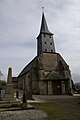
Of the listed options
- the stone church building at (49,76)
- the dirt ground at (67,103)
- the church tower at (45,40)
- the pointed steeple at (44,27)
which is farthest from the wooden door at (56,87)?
the pointed steeple at (44,27)

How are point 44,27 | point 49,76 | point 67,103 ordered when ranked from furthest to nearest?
point 44,27, point 49,76, point 67,103

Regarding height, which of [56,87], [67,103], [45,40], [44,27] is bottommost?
[67,103]

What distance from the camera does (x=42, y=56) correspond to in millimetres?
33625

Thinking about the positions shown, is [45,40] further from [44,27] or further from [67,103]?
[67,103]

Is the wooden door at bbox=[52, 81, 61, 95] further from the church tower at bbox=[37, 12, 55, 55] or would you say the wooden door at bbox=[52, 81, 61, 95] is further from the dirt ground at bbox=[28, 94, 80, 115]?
the dirt ground at bbox=[28, 94, 80, 115]

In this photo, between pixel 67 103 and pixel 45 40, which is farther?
pixel 45 40

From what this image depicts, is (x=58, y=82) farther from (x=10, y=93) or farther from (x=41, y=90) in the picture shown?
(x=10, y=93)

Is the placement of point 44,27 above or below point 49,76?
above

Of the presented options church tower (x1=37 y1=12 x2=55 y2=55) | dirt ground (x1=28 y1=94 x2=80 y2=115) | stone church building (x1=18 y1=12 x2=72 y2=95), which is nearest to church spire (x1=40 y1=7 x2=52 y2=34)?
church tower (x1=37 y1=12 x2=55 y2=55)

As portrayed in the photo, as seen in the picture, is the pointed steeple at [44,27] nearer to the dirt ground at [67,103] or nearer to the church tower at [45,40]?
the church tower at [45,40]

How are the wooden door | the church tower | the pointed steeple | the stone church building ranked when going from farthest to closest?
the pointed steeple
the church tower
the wooden door
the stone church building

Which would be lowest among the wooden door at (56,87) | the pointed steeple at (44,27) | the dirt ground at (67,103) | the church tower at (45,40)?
the dirt ground at (67,103)

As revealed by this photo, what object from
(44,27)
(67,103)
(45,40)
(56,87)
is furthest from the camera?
(44,27)

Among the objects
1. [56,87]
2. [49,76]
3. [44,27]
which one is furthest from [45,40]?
[56,87]
